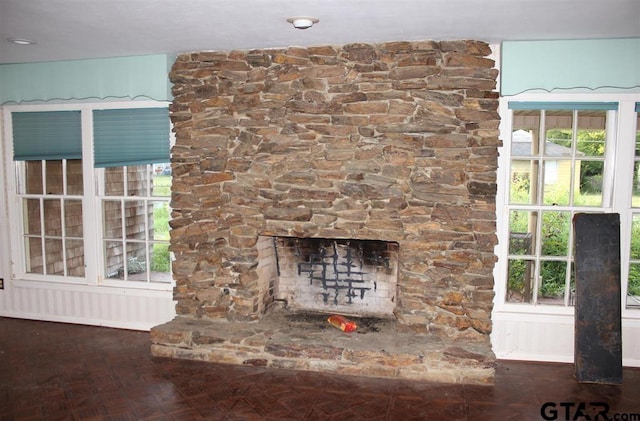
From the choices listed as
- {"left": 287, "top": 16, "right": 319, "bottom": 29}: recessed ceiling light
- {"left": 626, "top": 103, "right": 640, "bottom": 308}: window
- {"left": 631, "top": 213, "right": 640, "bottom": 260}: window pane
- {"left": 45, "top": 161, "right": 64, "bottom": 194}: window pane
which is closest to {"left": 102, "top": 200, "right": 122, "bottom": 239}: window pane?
{"left": 45, "top": 161, "right": 64, "bottom": 194}: window pane

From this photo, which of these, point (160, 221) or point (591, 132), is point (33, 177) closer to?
point (160, 221)

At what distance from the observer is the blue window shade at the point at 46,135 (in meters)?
5.15

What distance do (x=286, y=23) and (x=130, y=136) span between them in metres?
2.25

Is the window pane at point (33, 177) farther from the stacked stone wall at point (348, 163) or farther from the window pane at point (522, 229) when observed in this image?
the window pane at point (522, 229)

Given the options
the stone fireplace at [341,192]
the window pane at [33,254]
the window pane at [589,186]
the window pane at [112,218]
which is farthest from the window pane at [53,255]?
the window pane at [589,186]

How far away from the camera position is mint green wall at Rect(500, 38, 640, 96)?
3.88 metres

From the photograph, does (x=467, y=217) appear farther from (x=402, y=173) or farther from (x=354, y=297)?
(x=354, y=297)

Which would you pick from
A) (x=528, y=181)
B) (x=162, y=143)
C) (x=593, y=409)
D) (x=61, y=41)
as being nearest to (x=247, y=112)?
(x=162, y=143)

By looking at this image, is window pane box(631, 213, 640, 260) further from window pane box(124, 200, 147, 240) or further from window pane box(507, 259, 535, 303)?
window pane box(124, 200, 147, 240)

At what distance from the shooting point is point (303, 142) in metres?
4.27

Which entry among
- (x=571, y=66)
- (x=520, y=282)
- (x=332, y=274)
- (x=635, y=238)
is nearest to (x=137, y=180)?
(x=332, y=274)

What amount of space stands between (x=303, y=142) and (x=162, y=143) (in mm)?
1507

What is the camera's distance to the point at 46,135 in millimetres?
5246

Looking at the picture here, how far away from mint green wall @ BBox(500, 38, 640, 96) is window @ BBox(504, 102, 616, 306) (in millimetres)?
188
